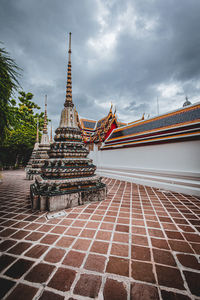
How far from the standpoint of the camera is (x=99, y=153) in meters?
11.0

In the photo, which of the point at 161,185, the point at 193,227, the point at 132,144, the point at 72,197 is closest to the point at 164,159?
the point at 161,185

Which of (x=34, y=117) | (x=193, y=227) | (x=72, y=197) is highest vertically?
(x=34, y=117)

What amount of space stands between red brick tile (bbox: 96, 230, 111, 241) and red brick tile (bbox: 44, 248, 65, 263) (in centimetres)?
62

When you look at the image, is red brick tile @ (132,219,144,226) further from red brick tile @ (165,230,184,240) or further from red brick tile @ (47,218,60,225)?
red brick tile @ (47,218,60,225)

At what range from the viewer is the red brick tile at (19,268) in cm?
138

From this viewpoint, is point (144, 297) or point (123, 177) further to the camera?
point (123, 177)

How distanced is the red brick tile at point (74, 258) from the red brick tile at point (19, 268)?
43cm

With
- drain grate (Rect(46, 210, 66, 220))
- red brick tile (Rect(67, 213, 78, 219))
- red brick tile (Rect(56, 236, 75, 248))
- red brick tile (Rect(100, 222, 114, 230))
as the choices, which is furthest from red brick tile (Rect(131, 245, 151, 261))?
drain grate (Rect(46, 210, 66, 220))

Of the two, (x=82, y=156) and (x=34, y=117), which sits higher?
(x=34, y=117)

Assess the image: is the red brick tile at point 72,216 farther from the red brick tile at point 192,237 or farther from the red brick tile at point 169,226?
the red brick tile at point 192,237

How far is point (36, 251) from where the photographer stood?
5.67ft

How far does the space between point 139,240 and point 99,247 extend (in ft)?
2.23

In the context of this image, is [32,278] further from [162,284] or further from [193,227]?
[193,227]

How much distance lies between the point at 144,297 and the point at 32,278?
1190 millimetres
